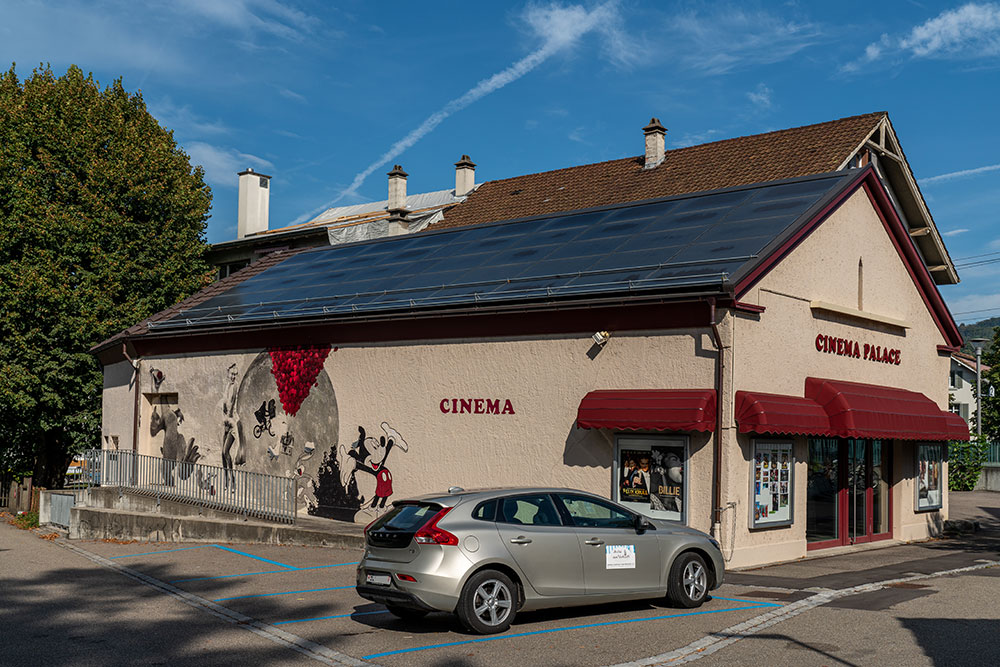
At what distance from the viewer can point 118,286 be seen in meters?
32.5

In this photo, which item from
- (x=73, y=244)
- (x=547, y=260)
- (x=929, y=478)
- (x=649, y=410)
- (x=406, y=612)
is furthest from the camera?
(x=73, y=244)

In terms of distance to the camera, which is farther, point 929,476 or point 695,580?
point 929,476

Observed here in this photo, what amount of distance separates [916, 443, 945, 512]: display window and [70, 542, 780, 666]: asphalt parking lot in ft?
35.0

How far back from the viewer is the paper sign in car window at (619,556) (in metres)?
11.2

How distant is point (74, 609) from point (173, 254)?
23.8 m

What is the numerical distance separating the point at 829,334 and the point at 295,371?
11.9m

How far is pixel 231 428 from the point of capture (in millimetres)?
24422

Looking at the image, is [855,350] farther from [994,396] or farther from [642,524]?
[994,396]

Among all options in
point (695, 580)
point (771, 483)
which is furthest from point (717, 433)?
point (695, 580)

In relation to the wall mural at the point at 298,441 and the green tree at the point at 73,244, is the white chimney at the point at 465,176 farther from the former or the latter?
the wall mural at the point at 298,441

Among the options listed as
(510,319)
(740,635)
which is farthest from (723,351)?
(740,635)

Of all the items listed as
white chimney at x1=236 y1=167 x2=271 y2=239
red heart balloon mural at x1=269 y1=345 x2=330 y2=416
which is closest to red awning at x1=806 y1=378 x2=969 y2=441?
red heart balloon mural at x1=269 y1=345 x2=330 y2=416

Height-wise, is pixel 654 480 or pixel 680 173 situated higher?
pixel 680 173

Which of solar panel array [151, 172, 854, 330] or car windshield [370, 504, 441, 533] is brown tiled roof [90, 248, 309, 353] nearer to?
solar panel array [151, 172, 854, 330]
